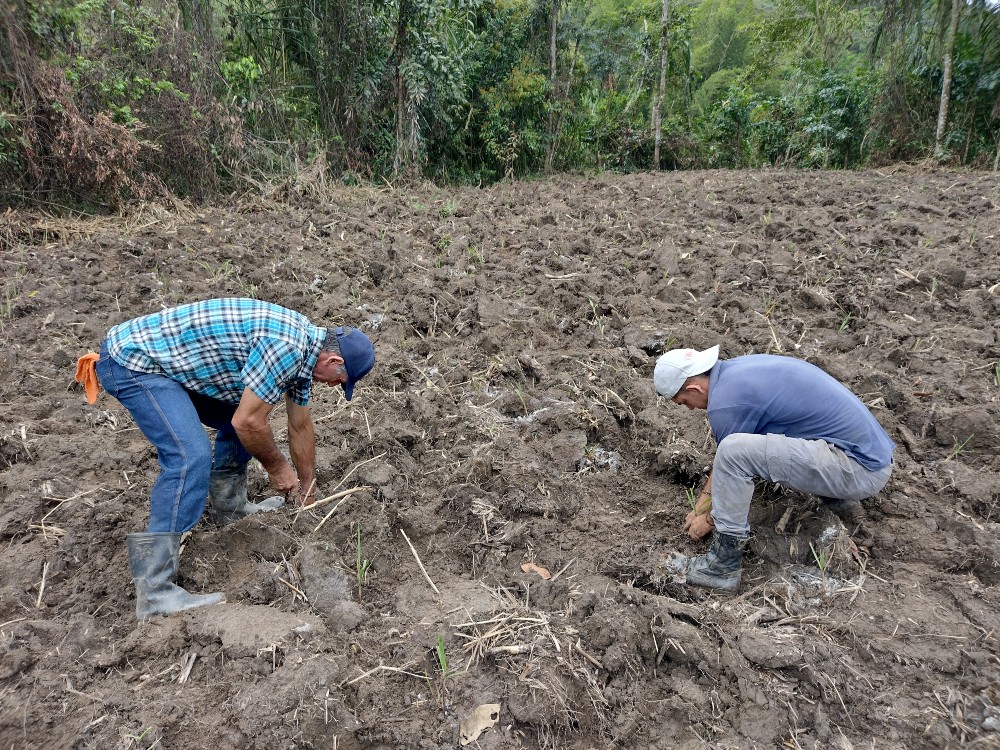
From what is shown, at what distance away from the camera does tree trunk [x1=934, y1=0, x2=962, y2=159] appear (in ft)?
35.4

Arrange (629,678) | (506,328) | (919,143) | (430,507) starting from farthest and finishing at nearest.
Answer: (919,143), (506,328), (430,507), (629,678)

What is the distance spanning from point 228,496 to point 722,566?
2.20 m

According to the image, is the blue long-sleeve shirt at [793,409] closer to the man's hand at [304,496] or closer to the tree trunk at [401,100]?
the man's hand at [304,496]

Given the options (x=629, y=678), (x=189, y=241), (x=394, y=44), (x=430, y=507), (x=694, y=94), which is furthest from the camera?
(x=694, y=94)

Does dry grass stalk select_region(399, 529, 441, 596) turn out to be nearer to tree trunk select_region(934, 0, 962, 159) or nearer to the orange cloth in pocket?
the orange cloth in pocket

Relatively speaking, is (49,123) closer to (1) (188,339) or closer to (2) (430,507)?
(1) (188,339)

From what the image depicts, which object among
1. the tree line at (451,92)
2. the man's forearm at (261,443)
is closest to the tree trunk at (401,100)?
the tree line at (451,92)

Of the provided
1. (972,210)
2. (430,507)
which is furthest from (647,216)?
(430,507)

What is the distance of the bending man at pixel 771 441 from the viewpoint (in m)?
2.66

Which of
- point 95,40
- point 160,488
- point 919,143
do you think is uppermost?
point 95,40

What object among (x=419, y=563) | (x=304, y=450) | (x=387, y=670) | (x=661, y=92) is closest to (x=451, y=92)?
(x=661, y=92)

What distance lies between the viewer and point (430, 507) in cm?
312

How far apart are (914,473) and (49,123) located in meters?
8.47

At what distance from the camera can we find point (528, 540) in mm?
2938
